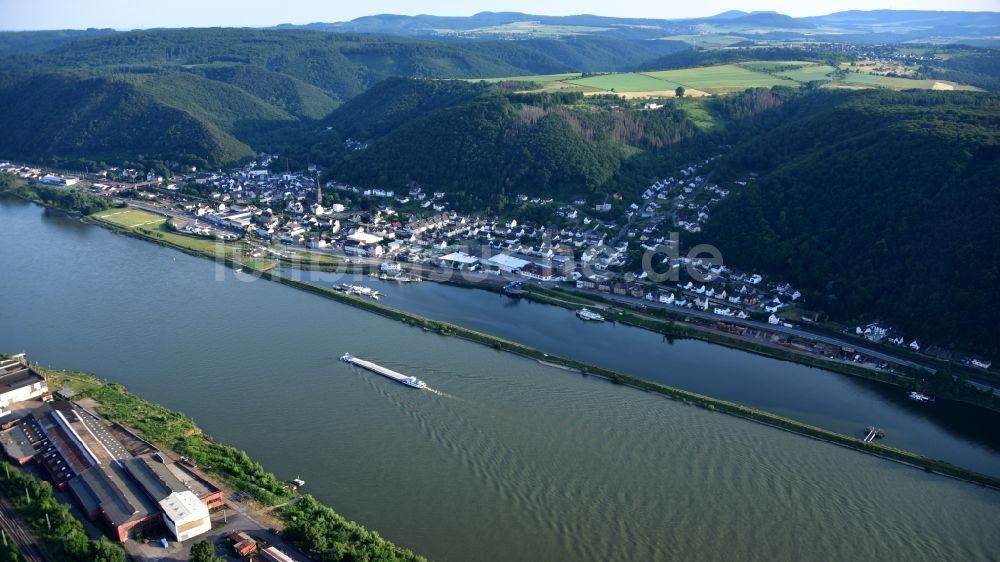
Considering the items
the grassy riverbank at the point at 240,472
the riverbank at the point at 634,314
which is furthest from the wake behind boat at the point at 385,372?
the riverbank at the point at 634,314

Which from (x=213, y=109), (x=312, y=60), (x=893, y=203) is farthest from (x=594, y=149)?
(x=312, y=60)

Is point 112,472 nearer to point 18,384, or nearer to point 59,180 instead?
point 18,384

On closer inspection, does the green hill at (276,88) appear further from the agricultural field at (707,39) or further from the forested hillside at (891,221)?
the agricultural field at (707,39)

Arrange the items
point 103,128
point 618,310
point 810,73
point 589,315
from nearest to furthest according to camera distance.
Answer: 1. point 589,315
2. point 618,310
3. point 103,128
4. point 810,73

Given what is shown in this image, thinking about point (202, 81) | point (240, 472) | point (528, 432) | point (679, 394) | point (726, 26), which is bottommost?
point (240, 472)

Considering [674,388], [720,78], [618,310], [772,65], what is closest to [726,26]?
[772,65]

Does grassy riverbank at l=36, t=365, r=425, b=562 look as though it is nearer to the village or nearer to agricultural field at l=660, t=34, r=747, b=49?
the village

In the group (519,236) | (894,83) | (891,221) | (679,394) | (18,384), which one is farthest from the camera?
(894,83)
